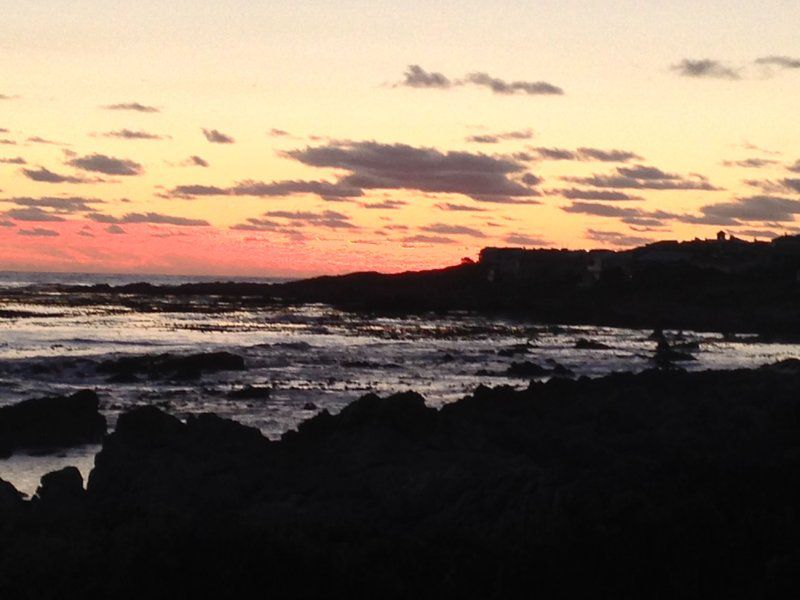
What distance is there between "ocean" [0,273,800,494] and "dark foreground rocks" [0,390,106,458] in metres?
0.60

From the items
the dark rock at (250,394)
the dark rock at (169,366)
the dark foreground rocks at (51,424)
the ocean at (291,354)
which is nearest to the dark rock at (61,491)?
the ocean at (291,354)

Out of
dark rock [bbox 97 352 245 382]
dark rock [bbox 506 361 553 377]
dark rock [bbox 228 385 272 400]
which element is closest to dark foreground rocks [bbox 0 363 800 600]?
dark rock [bbox 228 385 272 400]

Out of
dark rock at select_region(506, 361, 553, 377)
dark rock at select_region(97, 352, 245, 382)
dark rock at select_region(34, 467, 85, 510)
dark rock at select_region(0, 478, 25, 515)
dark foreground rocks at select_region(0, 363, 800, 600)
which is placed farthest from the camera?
dark rock at select_region(506, 361, 553, 377)

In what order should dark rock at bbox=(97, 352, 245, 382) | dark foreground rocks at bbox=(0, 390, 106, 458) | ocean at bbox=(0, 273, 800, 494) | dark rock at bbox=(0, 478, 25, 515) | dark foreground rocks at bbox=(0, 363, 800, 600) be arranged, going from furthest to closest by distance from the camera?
dark rock at bbox=(97, 352, 245, 382) < ocean at bbox=(0, 273, 800, 494) < dark foreground rocks at bbox=(0, 390, 106, 458) < dark rock at bbox=(0, 478, 25, 515) < dark foreground rocks at bbox=(0, 363, 800, 600)

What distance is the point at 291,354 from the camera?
4288 cm

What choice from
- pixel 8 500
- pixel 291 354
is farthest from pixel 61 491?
pixel 291 354

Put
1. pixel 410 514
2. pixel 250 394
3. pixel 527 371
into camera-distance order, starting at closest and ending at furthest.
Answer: pixel 410 514, pixel 250 394, pixel 527 371

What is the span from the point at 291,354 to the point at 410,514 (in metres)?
31.9

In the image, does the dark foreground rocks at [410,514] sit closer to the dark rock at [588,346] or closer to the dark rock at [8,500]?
the dark rock at [8,500]

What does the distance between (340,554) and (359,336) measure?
43938mm

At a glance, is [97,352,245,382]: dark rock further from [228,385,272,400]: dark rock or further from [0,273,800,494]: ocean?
[228,385,272,400]: dark rock

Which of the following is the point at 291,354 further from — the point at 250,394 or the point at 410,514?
the point at 410,514

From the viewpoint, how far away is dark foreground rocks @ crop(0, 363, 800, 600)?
1016 cm

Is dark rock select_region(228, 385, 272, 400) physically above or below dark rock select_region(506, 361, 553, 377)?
below
